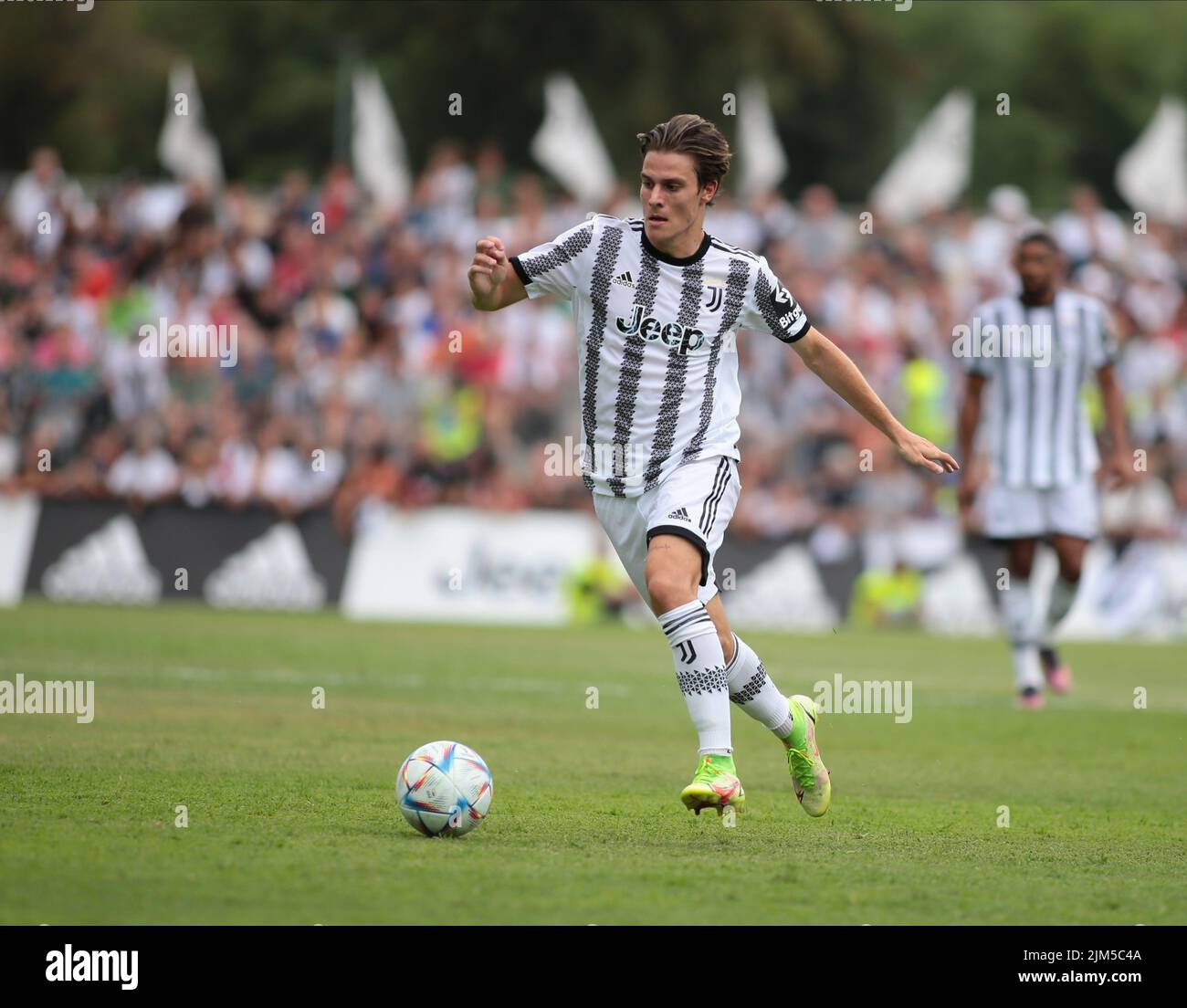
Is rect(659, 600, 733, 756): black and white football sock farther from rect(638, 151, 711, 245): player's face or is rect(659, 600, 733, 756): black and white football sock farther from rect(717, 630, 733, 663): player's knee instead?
rect(638, 151, 711, 245): player's face

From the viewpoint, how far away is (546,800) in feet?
27.2

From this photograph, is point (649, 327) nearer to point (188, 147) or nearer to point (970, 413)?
point (970, 413)

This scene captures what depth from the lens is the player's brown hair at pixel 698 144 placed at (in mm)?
7637

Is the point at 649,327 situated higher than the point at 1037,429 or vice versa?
the point at 1037,429

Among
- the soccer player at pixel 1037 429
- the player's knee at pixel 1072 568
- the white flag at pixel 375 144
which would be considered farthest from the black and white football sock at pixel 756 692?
the white flag at pixel 375 144

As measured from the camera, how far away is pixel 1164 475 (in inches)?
899

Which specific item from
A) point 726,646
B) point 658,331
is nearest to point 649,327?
point 658,331

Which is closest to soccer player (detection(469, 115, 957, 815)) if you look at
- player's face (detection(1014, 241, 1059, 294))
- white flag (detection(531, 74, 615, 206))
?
player's face (detection(1014, 241, 1059, 294))

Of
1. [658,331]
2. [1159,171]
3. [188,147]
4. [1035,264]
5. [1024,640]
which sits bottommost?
[1024,640]

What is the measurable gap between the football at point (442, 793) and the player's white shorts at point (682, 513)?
1.06 m

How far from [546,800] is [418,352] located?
15468 millimetres

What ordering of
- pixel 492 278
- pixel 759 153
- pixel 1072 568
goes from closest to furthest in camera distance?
pixel 492 278, pixel 1072 568, pixel 759 153
